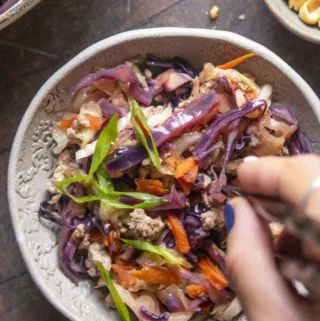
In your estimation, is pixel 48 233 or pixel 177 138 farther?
pixel 48 233

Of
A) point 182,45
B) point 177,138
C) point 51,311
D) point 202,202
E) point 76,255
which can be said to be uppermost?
point 182,45

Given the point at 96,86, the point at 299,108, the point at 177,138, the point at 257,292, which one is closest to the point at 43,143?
the point at 96,86

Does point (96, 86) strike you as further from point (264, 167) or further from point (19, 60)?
point (264, 167)

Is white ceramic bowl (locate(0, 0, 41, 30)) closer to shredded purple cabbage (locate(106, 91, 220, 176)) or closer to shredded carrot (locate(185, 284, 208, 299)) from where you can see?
shredded purple cabbage (locate(106, 91, 220, 176))

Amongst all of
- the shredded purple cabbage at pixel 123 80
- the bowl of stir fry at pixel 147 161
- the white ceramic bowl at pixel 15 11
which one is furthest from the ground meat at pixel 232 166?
the white ceramic bowl at pixel 15 11

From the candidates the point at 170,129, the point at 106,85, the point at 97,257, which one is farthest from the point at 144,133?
the point at 97,257
